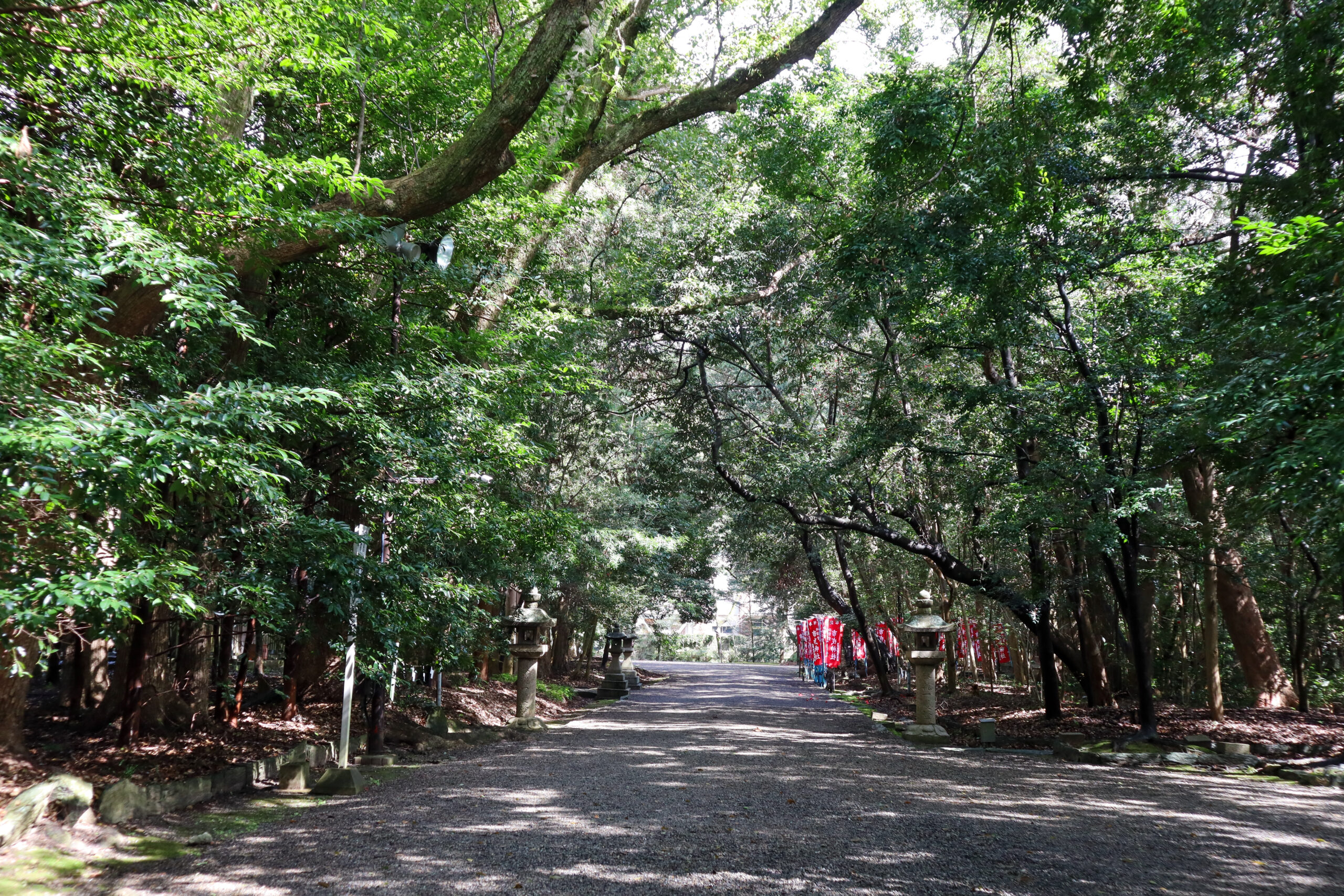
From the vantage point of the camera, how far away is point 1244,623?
10820 mm

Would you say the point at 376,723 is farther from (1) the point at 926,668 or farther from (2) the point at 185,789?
(1) the point at 926,668

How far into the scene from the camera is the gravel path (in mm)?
3932

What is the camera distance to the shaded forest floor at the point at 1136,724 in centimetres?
883

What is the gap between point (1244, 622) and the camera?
10812 mm

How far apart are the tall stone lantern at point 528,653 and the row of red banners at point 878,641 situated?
26.5 ft

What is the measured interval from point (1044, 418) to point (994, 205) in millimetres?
2761

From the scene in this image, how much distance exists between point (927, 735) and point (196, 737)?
8477 millimetres

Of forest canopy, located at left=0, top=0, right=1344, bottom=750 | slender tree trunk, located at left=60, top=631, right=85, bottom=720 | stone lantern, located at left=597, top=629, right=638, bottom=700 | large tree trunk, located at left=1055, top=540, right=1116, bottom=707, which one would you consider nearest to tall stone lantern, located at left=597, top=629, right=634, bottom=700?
stone lantern, located at left=597, top=629, right=638, bottom=700

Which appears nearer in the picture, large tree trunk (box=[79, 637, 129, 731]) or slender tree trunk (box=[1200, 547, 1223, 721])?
large tree trunk (box=[79, 637, 129, 731])

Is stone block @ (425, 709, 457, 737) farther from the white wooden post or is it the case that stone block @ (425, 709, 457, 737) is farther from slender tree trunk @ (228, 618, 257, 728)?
the white wooden post

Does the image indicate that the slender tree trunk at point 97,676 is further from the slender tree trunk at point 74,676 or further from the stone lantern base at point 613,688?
the stone lantern base at point 613,688

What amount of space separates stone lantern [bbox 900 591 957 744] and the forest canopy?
1.01m

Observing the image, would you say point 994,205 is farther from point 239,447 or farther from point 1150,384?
point 239,447

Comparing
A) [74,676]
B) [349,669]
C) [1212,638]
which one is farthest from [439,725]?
[1212,638]
